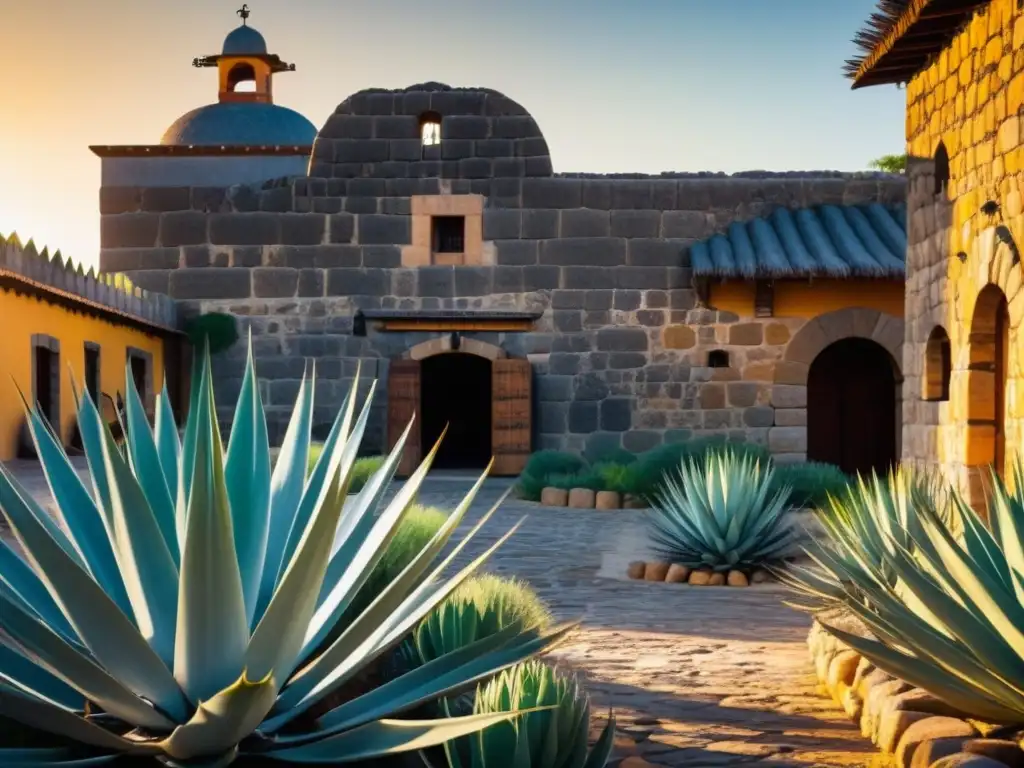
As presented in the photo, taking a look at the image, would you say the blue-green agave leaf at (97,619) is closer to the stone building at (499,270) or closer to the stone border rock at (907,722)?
the stone border rock at (907,722)

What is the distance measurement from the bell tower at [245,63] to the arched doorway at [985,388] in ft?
72.2

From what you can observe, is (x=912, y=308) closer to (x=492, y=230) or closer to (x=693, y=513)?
(x=693, y=513)

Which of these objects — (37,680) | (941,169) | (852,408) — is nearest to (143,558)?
(37,680)

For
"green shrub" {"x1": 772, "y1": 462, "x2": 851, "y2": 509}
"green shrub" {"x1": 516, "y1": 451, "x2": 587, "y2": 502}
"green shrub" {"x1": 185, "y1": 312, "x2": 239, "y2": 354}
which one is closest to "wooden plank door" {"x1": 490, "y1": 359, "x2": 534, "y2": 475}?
"green shrub" {"x1": 516, "y1": 451, "x2": 587, "y2": 502}

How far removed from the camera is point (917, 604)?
4.35 m

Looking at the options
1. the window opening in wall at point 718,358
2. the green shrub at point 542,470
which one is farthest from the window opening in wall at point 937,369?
the window opening in wall at point 718,358

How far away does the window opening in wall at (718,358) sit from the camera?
1711 centimetres

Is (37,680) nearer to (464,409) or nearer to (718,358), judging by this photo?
(718,358)

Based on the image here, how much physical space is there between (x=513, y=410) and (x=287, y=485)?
1329 cm

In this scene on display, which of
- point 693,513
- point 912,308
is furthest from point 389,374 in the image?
point 693,513

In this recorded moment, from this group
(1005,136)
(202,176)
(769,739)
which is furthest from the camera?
(202,176)

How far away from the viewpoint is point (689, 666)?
5.54m

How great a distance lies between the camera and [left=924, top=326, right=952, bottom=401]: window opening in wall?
33.6ft

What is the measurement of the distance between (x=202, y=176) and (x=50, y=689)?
17.8 m
